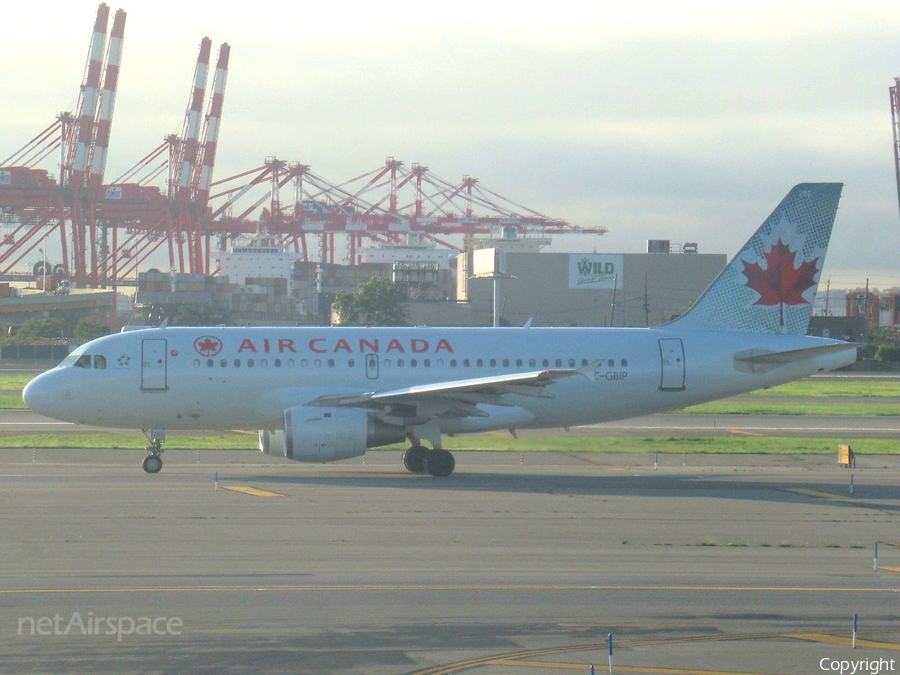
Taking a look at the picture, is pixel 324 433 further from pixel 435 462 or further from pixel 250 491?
pixel 435 462

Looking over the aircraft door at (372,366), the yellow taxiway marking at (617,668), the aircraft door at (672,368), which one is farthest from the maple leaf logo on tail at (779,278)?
the yellow taxiway marking at (617,668)

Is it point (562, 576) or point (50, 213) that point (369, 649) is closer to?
point (562, 576)

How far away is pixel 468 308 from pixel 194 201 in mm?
75844

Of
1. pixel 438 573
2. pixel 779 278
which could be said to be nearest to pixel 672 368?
pixel 779 278

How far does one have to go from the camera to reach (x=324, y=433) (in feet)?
84.8

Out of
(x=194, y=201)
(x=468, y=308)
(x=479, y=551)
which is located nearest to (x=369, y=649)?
(x=479, y=551)

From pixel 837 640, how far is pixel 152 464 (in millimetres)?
19208

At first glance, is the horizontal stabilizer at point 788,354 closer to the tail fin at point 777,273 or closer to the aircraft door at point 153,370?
the tail fin at point 777,273

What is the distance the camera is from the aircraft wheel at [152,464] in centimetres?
2689

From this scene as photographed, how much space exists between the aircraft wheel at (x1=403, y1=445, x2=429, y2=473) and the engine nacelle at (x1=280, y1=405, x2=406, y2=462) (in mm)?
1698

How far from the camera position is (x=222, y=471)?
27.5 meters

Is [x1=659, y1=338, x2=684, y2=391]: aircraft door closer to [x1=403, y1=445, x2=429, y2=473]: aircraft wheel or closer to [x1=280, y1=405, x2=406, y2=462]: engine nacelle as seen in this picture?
[x1=403, y1=445, x2=429, y2=473]: aircraft wheel

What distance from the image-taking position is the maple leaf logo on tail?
30.1 metres

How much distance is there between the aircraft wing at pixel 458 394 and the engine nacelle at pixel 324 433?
56 centimetres
